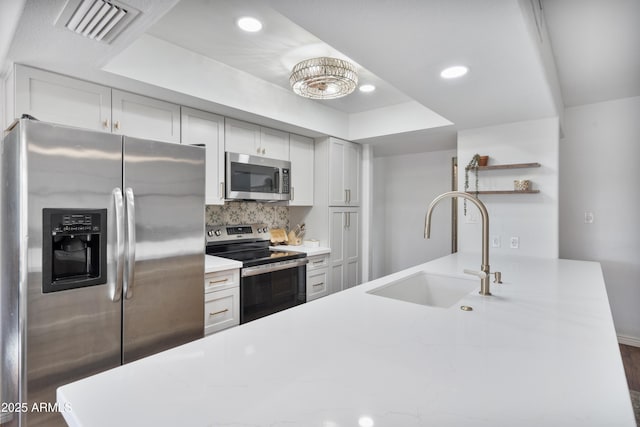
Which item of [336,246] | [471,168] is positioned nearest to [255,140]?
[336,246]

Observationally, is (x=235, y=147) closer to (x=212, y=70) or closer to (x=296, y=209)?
(x=212, y=70)

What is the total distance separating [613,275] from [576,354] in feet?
10.2

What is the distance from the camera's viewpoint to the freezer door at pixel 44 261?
149 cm

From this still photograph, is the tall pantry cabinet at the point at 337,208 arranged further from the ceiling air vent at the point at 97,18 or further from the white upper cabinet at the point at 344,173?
the ceiling air vent at the point at 97,18

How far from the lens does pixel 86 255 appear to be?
171 centimetres

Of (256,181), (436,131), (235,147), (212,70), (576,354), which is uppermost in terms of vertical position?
(212,70)

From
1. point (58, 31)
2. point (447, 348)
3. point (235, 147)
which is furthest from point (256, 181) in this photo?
point (447, 348)

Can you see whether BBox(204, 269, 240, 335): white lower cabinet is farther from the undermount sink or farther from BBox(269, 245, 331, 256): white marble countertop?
the undermount sink

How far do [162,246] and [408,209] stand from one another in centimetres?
394

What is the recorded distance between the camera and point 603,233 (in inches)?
125

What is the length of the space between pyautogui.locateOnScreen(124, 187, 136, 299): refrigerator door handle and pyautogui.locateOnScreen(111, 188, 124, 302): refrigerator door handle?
0.03 metres

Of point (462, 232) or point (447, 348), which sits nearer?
point (447, 348)

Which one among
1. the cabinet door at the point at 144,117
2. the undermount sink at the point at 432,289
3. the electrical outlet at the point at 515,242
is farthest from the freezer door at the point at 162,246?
the electrical outlet at the point at 515,242

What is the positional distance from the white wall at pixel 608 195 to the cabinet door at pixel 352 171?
2.11 metres
